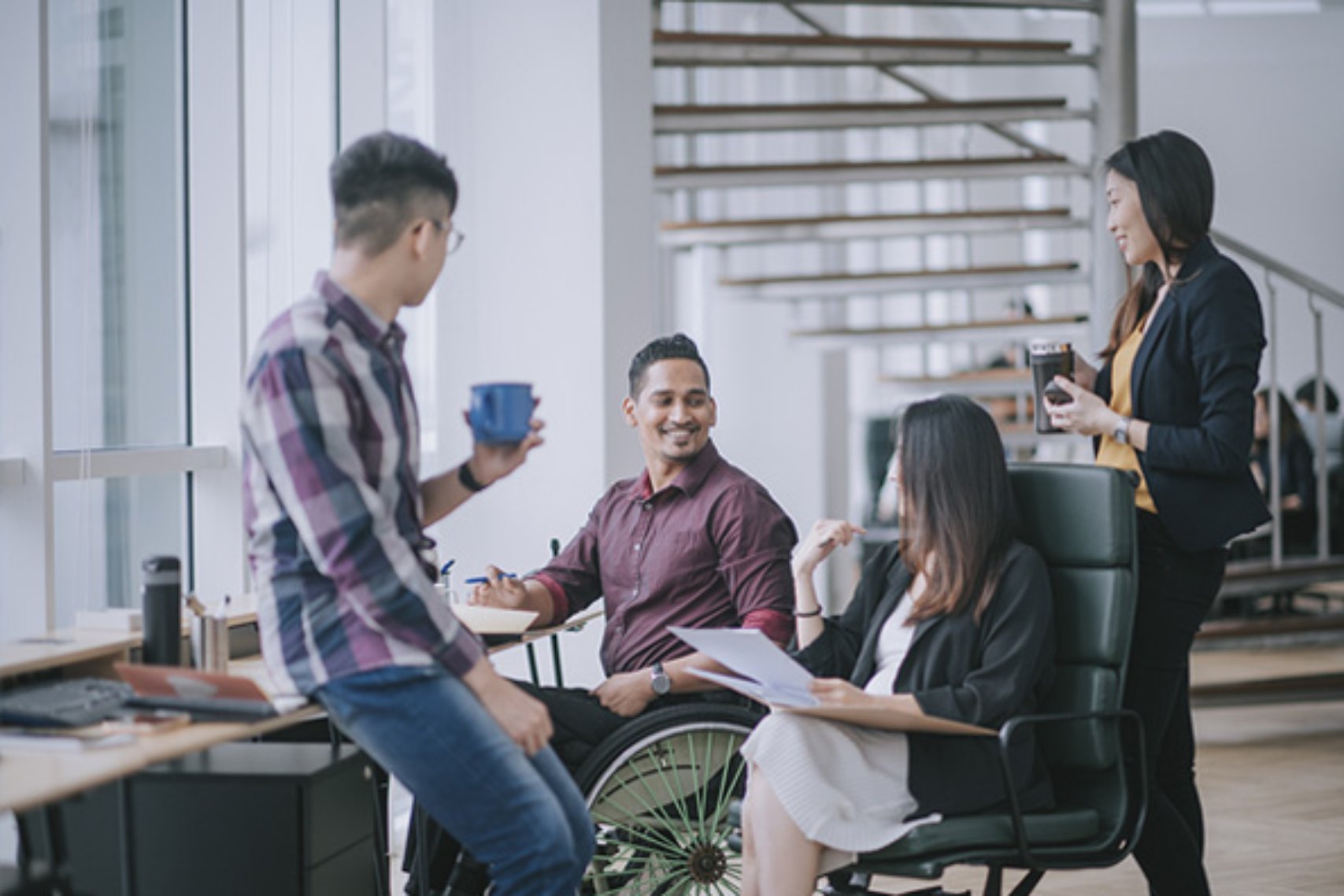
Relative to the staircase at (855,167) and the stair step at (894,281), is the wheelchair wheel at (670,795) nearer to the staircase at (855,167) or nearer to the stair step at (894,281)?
the staircase at (855,167)

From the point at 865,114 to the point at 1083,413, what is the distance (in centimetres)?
296

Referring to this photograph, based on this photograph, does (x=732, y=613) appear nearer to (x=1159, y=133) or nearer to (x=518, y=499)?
(x=1159, y=133)

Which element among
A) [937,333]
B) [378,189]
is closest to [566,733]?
[378,189]

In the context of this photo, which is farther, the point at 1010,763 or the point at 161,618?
the point at 1010,763

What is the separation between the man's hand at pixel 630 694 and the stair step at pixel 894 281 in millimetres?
3423

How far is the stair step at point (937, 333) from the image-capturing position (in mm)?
6477

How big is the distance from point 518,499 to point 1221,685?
275 centimetres

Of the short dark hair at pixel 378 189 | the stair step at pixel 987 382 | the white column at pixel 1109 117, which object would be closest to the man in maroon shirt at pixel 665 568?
the short dark hair at pixel 378 189

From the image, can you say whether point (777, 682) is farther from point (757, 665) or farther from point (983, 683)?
point (983, 683)

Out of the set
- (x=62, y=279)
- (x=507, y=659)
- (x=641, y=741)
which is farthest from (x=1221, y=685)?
(x=62, y=279)

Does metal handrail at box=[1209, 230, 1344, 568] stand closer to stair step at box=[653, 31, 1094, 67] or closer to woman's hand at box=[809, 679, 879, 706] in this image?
stair step at box=[653, 31, 1094, 67]

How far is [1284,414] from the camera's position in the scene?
6.98m

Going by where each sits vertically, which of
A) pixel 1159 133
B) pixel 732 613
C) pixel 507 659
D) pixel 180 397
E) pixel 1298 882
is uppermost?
pixel 1159 133

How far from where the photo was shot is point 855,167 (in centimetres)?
558
